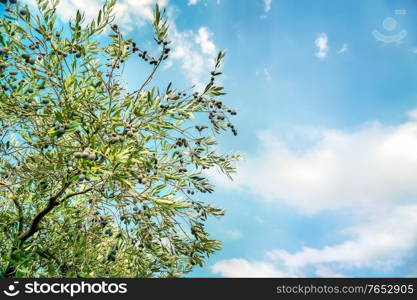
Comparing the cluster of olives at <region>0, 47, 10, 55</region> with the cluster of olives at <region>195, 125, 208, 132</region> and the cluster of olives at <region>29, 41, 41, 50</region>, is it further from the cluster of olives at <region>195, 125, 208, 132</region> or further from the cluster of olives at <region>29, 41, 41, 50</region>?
the cluster of olives at <region>195, 125, 208, 132</region>

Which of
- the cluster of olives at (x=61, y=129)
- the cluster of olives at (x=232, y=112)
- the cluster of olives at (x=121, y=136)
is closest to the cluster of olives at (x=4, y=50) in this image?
the cluster of olives at (x=61, y=129)

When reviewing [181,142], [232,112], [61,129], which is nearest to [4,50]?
[61,129]

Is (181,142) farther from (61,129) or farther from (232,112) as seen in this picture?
(61,129)

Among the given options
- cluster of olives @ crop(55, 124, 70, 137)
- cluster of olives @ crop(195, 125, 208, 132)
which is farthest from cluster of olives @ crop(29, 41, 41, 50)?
cluster of olives @ crop(195, 125, 208, 132)

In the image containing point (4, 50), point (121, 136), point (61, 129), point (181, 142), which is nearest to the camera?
point (61, 129)

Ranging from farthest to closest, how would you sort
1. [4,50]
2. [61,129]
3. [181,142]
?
[181,142], [4,50], [61,129]

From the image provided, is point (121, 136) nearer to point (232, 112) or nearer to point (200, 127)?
point (200, 127)

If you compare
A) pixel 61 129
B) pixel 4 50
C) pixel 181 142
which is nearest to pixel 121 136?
pixel 61 129

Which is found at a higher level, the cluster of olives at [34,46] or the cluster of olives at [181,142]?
the cluster of olives at [34,46]

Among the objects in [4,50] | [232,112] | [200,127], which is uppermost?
[4,50]

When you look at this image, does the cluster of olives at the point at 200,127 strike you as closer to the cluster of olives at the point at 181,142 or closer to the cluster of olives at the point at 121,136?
the cluster of olives at the point at 181,142

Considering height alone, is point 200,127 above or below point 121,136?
above

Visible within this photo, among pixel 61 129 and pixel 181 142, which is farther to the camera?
pixel 181 142

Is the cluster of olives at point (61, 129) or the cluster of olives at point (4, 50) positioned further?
the cluster of olives at point (4, 50)
